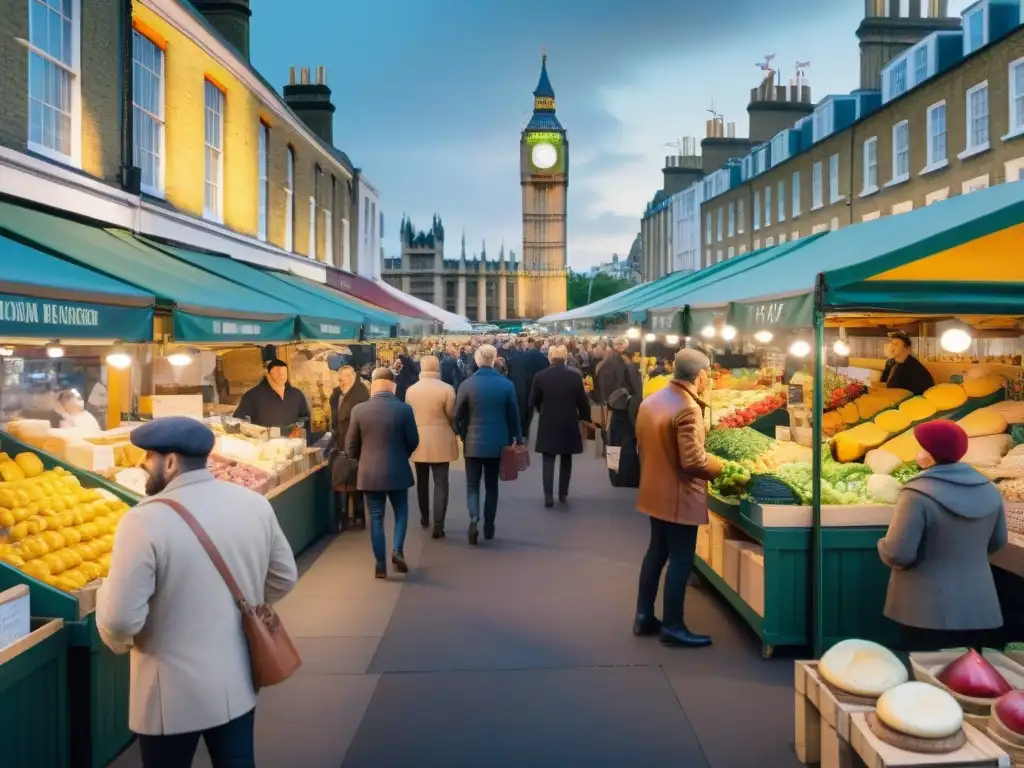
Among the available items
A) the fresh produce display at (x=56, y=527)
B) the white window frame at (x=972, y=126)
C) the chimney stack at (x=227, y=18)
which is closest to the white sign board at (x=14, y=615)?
the fresh produce display at (x=56, y=527)

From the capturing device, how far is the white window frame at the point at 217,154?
12768 mm

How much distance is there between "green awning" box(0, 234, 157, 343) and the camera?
4.32 meters

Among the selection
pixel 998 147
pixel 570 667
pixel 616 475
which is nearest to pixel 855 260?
pixel 570 667

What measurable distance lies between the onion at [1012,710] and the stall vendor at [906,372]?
19.1 feet

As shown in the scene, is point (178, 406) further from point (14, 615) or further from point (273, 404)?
point (14, 615)

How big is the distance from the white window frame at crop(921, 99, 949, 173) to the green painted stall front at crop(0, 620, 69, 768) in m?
20.7

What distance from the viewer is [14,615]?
3.72 metres

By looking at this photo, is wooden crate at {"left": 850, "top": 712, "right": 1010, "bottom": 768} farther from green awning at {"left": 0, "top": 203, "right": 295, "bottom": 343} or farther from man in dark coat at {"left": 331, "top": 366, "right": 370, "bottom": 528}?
man in dark coat at {"left": 331, "top": 366, "right": 370, "bottom": 528}

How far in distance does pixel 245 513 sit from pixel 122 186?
773 centimetres

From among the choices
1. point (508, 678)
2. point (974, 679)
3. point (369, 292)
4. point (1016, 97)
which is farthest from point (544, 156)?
point (974, 679)

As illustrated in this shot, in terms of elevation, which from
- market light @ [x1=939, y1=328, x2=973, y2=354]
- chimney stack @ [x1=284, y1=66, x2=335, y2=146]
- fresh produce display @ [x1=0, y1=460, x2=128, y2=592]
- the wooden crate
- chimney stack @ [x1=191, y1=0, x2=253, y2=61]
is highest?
chimney stack @ [x1=284, y1=66, x2=335, y2=146]

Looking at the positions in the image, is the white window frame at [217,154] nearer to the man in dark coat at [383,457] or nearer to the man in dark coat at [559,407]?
the man in dark coat at [559,407]

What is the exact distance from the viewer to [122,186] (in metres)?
9.59

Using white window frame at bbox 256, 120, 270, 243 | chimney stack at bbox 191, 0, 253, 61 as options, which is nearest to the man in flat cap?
white window frame at bbox 256, 120, 270, 243
